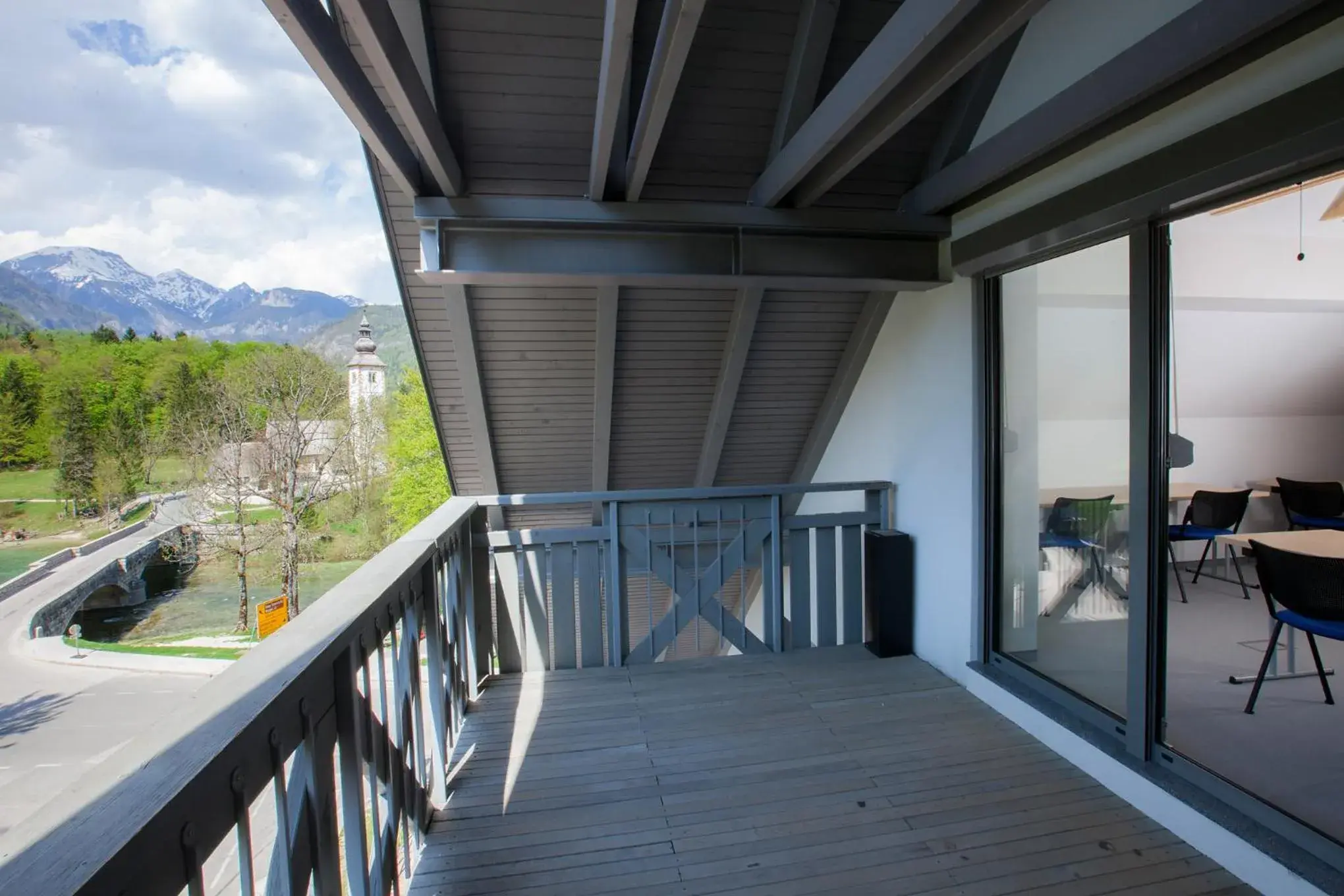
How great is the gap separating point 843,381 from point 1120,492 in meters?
2.55

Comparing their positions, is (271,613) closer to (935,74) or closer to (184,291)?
(935,74)

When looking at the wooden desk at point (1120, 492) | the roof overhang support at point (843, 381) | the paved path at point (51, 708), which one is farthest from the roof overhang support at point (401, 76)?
the paved path at point (51, 708)

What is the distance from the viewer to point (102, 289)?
4181cm

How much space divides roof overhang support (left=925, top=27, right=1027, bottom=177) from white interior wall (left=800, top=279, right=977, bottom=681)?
26.1 inches

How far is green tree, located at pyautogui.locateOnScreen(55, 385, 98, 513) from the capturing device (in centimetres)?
2594

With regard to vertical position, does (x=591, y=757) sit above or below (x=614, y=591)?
below

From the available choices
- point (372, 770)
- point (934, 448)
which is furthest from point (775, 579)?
point (372, 770)

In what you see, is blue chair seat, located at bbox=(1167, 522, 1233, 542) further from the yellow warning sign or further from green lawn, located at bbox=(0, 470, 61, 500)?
green lawn, located at bbox=(0, 470, 61, 500)

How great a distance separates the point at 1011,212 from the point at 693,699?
276 centimetres

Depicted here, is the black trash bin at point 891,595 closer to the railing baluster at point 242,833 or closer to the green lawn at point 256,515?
the railing baluster at point 242,833

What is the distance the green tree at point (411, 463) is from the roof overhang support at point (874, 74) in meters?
26.9

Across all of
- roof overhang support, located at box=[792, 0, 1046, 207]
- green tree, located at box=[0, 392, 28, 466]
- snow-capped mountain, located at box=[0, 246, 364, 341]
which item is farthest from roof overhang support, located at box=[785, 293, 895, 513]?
snow-capped mountain, located at box=[0, 246, 364, 341]

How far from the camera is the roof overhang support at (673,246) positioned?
129 inches

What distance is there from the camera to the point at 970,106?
3.30 metres
